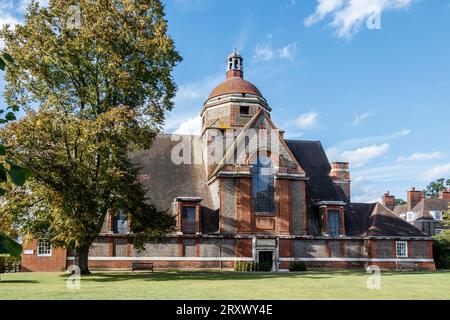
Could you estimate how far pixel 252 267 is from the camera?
4269 centimetres

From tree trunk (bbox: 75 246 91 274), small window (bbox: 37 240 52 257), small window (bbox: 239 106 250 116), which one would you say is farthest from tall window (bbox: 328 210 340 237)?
small window (bbox: 37 240 52 257)

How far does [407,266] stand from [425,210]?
33.1 metres

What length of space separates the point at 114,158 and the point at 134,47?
7647mm

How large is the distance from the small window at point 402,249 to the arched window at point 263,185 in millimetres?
12887

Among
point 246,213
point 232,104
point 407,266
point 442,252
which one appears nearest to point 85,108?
point 246,213

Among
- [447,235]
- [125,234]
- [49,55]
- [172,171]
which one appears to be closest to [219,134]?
[172,171]

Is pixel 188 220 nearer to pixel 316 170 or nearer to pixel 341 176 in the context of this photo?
pixel 316 170

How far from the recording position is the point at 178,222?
43719 millimetres

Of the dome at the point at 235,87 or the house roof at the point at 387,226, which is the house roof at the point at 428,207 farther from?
the dome at the point at 235,87

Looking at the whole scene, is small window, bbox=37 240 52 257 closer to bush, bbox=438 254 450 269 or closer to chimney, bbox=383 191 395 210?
bush, bbox=438 254 450 269

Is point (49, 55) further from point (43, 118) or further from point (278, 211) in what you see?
point (278, 211)

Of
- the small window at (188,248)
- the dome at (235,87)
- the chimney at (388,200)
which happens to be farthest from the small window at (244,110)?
the chimney at (388,200)

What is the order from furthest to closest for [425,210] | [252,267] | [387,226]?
[425,210]
[387,226]
[252,267]

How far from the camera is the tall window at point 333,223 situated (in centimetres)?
4728
